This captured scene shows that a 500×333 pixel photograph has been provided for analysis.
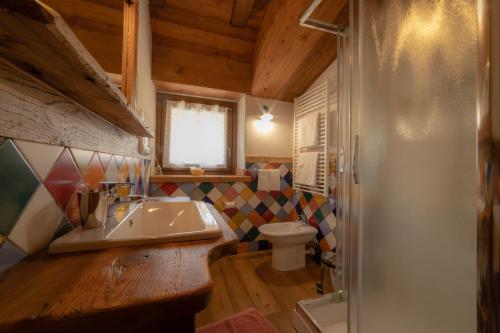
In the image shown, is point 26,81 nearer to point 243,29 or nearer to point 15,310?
point 15,310

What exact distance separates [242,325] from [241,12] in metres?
2.52

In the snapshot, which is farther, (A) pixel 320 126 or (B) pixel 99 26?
(A) pixel 320 126

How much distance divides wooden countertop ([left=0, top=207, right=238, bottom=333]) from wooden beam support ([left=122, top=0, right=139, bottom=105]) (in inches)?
35.4

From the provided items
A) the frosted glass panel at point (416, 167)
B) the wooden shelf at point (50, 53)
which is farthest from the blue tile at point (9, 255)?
the frosted glass panel at point (416, 167)

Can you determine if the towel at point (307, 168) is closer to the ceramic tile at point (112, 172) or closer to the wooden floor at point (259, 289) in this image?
the wooden floor at point (259, 289)

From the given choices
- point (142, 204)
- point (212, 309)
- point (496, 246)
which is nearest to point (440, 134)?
point (496, 246)

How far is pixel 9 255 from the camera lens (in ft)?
1.32

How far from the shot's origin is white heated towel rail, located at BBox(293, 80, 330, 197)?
6.06 ft

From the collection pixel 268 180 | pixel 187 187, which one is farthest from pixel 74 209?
pixel 268 180

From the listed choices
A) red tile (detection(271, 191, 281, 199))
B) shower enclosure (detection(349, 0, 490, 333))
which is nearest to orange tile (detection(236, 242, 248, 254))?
red tile (detection(271, 191, 281, 199))

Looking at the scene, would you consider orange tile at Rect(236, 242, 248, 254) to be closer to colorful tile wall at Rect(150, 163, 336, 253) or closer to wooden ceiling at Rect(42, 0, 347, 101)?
colorful tile wall at Rect(150, 163, 336, 253)

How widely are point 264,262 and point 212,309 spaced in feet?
2.59

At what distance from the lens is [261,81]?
213 cm

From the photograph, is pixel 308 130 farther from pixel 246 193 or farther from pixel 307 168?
pixel 246 193
